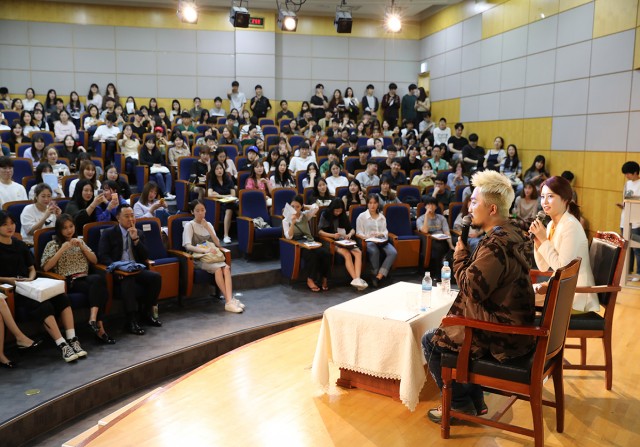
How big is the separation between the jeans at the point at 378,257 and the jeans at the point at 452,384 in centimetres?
305

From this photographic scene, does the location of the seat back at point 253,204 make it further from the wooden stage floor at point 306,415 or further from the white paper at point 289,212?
the wooden stage floor at point 306,415

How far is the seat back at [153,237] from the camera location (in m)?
4.74

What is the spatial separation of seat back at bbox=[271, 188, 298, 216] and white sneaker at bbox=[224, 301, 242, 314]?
1.58m

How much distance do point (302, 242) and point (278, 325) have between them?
1190mm

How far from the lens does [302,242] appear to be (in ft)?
18.0

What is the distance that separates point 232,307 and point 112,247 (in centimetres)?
109

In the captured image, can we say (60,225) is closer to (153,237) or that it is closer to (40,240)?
(40,240)

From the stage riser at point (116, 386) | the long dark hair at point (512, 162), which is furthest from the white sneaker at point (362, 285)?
the long dark hair at point (512, 162)

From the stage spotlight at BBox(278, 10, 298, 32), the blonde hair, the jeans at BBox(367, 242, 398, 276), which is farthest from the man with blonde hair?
the stage spotlight at BBox(278, 10, 298, 32)

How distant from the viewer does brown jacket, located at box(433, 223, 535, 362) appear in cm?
218

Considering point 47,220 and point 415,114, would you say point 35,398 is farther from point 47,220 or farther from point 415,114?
A: point 415,114

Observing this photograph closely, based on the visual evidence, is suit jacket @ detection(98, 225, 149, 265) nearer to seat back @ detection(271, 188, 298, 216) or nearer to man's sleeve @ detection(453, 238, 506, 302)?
seat back @ detection(271, 188, 298, 216)

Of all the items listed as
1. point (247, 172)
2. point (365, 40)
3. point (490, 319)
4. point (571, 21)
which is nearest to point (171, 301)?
point (247, 172)

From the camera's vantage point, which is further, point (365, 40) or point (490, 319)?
point (365, 40)
